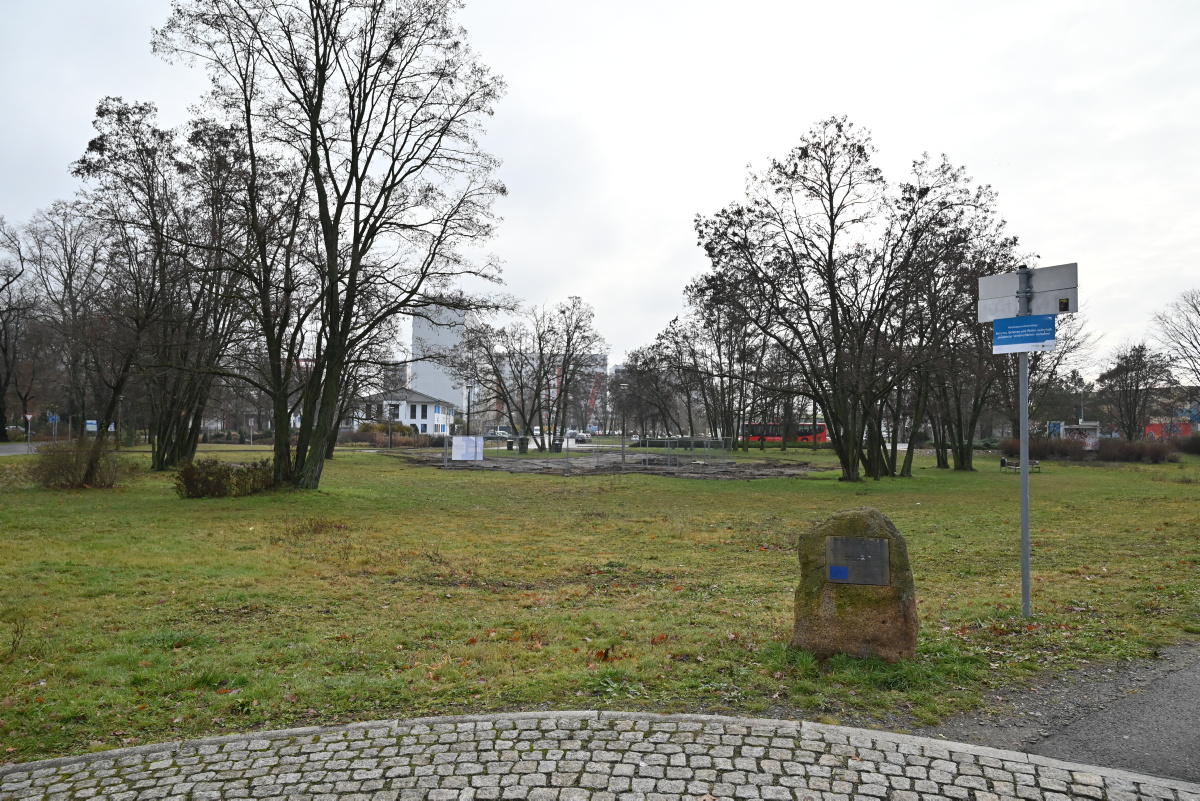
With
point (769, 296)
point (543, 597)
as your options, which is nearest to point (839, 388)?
point (769, 296)

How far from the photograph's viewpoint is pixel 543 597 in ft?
25.6

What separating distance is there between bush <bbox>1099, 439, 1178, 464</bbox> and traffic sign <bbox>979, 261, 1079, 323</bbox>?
144 ft

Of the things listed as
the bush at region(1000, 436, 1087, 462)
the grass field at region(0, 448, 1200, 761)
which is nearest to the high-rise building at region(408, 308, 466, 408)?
the grass field at region(0, 448, 1200, 761)

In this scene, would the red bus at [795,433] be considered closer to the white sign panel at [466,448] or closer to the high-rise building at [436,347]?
the high-rise building at [436,347]

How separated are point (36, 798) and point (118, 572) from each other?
6.38 meters

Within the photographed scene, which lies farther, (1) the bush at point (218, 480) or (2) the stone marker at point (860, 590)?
(1) the bush at point (218, 480)

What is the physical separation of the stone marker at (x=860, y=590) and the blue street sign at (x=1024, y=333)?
2254mm

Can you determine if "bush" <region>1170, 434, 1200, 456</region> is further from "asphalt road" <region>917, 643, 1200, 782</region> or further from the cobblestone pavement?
the cobblestone pavement

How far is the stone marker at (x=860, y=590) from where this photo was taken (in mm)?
4836

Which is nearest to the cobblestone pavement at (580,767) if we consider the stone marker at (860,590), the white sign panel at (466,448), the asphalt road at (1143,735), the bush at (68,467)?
the asphalt road at (1143,735)

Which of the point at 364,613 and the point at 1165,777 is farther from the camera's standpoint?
the point at 364,613

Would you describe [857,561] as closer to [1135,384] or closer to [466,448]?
[466,448]

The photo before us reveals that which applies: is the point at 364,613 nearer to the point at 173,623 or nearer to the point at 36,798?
the point at 173,623

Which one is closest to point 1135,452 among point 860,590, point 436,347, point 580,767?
point 436,347
